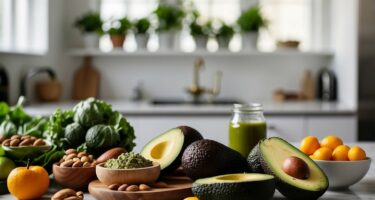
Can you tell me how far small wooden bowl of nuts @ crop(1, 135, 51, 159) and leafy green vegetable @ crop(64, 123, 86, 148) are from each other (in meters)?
0.10

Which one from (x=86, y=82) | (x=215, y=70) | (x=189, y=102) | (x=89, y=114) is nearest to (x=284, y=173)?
(x=89, y=114)

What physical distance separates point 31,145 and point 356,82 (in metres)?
2.76

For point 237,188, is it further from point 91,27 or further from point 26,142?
point 91,27

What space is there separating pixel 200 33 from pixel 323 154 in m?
3.08

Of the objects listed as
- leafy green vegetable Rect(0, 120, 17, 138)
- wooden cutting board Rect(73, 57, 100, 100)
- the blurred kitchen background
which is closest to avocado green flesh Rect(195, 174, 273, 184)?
leafy green vegetable Rect(0, 120, 17, 138)

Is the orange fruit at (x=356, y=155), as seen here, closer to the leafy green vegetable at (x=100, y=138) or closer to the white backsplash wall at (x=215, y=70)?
the leafy green vegetable at (x=100, y=138)

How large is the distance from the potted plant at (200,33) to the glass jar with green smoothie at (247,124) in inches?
111

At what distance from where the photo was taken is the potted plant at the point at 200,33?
14.8ft

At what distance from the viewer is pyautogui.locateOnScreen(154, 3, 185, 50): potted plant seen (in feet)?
14.6

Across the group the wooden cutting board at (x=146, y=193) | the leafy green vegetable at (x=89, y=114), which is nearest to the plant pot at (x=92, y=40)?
the leafy green vegetable at (x=89, y=114)

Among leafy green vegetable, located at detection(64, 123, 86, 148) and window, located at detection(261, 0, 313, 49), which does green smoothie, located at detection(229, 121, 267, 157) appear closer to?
leafy green vegetable, located at detection(64, 123, 86, 148)

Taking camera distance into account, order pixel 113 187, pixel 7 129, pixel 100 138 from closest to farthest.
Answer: pixel 113 187
pixel 100 138
pixel 7 129

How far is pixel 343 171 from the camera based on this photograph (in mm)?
1467

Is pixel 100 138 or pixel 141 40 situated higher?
pixel 141 40
